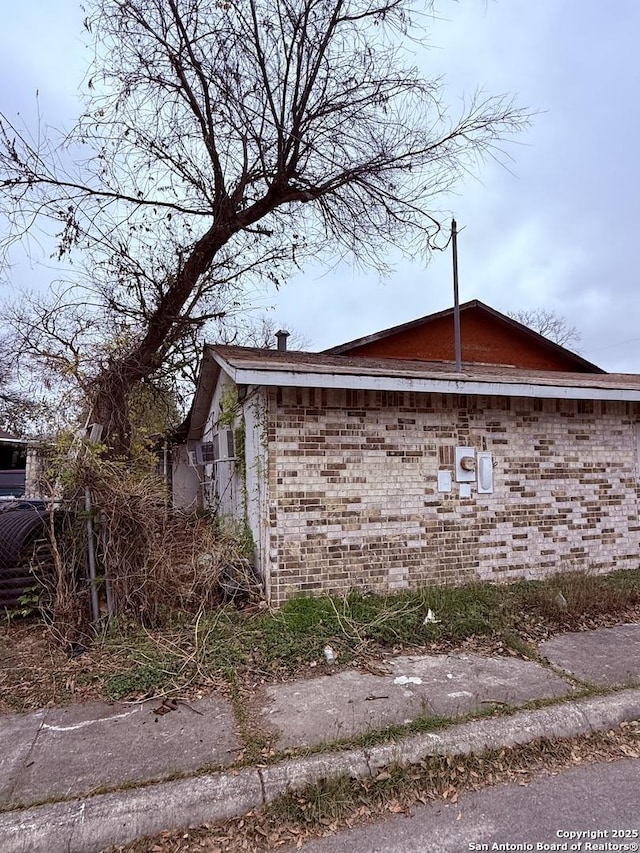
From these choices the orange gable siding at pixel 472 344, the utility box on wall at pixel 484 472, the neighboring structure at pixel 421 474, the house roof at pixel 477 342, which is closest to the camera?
the neighboring structure at pixel 421 474

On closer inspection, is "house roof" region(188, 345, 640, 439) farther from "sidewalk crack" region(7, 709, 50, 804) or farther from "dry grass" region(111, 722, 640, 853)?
"dry grass" region(111, 722, 640, 853)

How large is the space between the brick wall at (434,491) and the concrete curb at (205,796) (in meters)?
2.38

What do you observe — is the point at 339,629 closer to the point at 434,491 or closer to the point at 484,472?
the point at 434,491

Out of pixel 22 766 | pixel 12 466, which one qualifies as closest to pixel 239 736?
pixel 22 766

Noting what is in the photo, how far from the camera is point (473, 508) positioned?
6113mm

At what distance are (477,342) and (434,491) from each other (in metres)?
10.2

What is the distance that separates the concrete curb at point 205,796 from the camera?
2375 millimetres

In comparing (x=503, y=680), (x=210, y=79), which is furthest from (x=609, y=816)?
(x=210, y=79)

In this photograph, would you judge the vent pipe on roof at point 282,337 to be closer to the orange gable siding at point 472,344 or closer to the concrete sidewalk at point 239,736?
the orange gable siding at point 472,344

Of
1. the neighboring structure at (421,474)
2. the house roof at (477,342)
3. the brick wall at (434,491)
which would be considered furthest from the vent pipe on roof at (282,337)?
the brick wall at (434,491)

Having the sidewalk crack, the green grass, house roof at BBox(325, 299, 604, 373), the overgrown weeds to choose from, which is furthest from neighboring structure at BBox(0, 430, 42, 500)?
house roof at BBox(325, 299, 604, 373)

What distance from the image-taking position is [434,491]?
19.6 ft

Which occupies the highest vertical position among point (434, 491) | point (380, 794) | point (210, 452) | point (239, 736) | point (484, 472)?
point (210, 452)

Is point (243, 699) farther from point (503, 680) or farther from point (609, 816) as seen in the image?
point (609, 816)
